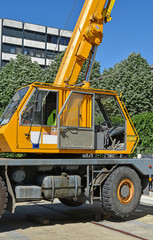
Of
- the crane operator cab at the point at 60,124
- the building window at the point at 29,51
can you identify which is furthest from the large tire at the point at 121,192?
the building window at the point at 29,51

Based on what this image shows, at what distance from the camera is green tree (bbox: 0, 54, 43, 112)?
115 ft

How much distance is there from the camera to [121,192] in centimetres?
972

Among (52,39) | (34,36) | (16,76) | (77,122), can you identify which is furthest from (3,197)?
(52,39)

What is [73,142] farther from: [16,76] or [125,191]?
[16,76]

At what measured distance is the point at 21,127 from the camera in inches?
340

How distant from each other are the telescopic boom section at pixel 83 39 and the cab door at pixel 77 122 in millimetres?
1132

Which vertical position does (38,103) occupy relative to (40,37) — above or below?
below

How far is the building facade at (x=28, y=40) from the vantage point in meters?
67.8

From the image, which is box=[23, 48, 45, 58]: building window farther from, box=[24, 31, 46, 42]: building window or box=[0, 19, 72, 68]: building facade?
box=[24, 31, 46, 42]: building window

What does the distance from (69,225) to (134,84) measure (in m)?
27.0

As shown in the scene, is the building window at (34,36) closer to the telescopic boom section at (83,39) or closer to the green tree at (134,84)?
the green tree at (134,84)

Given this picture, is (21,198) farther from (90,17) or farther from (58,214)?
A: (90,17)

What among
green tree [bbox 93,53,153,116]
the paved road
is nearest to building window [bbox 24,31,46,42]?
green tree [bbox 93,53,153,116]

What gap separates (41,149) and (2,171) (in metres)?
1.08
